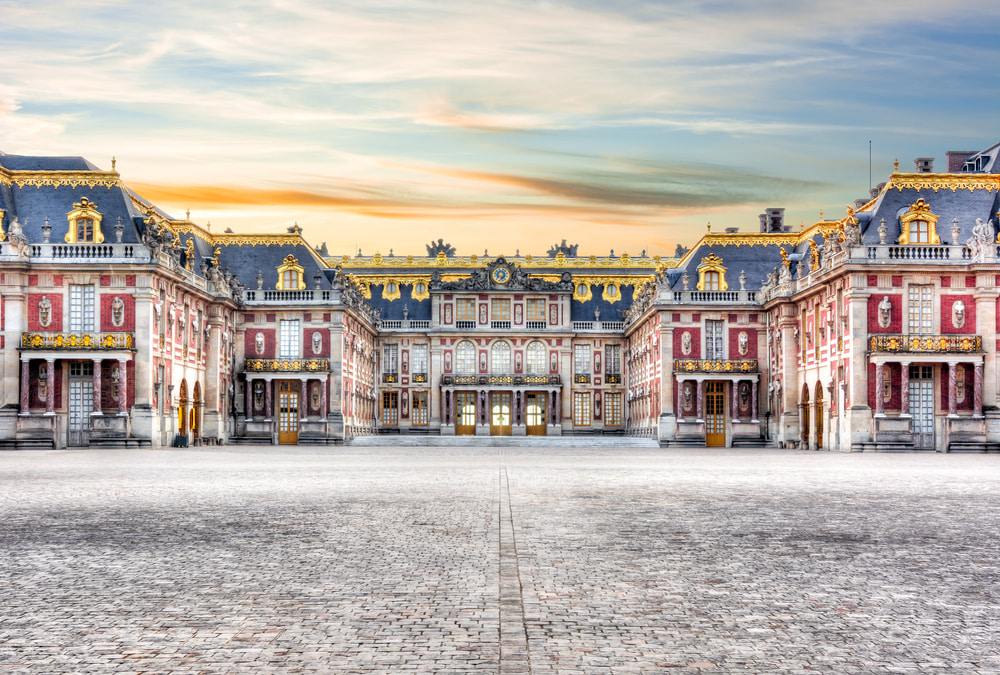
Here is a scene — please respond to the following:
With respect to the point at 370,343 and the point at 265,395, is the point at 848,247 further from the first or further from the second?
the point at 370,343

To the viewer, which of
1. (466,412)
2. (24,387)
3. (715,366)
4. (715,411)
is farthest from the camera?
(466,412)

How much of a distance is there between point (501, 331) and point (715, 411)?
24.9 m

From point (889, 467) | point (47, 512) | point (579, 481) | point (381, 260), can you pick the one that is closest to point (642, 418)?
point (381, 260)

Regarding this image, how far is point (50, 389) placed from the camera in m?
48.5

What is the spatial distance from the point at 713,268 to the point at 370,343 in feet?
92.0

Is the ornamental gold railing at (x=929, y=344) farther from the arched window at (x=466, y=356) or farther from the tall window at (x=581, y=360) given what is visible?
the arched window at (x=466, y=356)

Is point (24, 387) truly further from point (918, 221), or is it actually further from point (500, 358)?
point (500, 358)

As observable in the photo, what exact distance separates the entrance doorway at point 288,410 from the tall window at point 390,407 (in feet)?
65.9

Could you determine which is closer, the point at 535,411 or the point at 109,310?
the point at 109,310

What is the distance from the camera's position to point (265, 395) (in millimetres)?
65875

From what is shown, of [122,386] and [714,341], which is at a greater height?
[714,341]

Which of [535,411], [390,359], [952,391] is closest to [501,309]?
[535,411]

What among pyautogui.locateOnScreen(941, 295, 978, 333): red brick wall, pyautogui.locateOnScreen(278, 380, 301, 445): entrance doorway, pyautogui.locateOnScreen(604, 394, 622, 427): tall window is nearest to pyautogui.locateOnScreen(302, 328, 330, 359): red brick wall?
pyautogui.locateOnScreen(278, 380, 301, 445): entrance doorway

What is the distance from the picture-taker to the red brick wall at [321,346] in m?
66.4
